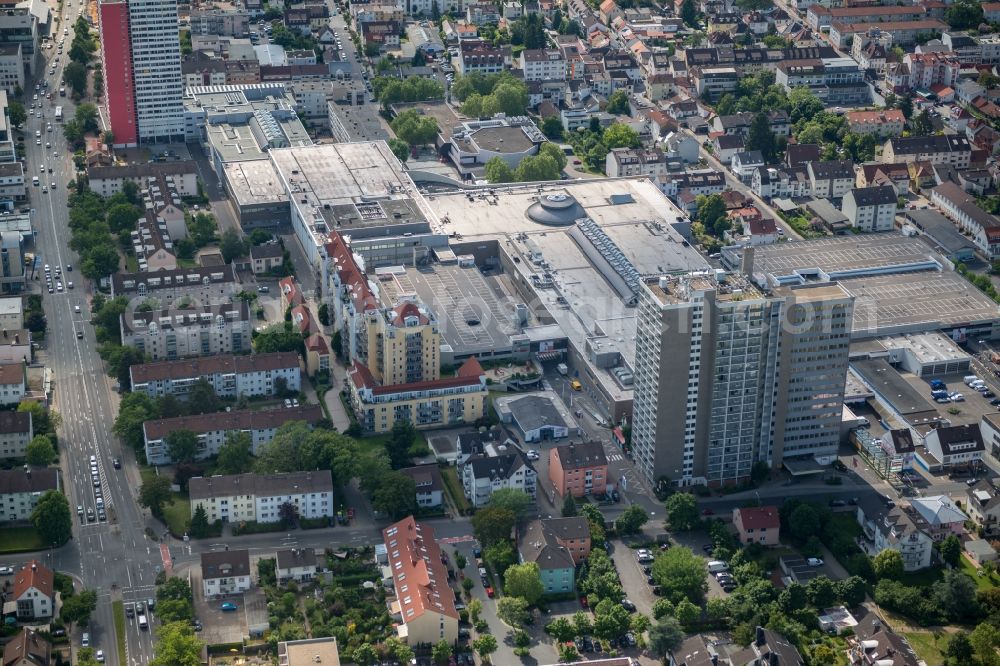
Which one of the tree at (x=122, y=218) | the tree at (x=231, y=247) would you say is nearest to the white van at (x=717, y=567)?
the tree at (x=231, y=247)

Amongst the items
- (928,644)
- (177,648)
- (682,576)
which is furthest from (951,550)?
(177,648)

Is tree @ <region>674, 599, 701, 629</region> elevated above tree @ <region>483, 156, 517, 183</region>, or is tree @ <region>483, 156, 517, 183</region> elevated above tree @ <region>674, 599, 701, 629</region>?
tree @ <region>483, 156, 517, 183</region>

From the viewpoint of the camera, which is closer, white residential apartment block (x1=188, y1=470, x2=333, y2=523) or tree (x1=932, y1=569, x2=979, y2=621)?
tree (x1=932, y1=569, x2=979, y2=621)

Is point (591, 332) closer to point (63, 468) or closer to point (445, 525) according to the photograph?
point (445, 525)

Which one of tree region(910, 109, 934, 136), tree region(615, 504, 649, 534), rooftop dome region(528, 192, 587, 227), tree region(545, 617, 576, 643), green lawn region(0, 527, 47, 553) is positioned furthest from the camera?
tree region(910, 109, 934, 136)

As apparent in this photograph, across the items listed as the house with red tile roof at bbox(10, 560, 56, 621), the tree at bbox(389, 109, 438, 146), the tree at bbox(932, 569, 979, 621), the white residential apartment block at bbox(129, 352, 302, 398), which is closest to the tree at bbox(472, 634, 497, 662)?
the house with red tile roof at bbox(10, 560, 56, 621)

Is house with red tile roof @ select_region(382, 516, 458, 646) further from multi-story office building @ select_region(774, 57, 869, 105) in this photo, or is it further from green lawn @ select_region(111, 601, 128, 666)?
multi-story office building @ select_region(774, 57, 869, 105)

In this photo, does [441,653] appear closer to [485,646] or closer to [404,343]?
Answer: [485,646]
